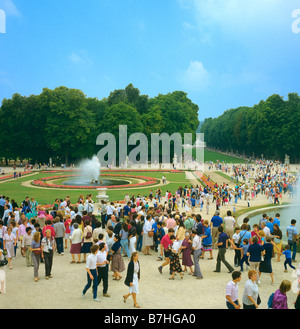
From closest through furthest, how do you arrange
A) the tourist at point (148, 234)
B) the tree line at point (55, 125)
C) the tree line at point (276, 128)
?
the tourist at point (148, 234), the tree line at point (55, 125), the tree line at point (276, 128)

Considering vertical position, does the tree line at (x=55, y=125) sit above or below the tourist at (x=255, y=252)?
above

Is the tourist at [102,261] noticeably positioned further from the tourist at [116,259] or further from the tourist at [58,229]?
the tourist at [58,229]

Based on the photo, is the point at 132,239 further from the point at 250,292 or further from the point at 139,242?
the point at 250,292

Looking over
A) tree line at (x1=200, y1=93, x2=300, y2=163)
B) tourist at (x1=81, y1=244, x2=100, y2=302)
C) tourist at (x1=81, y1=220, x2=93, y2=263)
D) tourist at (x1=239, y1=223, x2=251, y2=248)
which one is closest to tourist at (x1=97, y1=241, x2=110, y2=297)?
tourist at (x1=81, y1=244, x2=100, y2=302)

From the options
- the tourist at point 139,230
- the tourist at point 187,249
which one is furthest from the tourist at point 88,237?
the tourist at point 187,249

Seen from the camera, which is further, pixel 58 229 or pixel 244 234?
pixel 58 229

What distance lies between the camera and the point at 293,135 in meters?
77.9

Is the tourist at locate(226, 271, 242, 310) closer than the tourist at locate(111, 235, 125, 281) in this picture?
Yes

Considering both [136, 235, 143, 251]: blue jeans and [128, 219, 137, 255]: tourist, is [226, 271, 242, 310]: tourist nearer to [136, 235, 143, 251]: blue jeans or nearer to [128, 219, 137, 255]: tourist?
[128, 219, 137, 255]: tourist

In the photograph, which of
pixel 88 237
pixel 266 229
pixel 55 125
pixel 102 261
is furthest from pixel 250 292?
pixel 55 125

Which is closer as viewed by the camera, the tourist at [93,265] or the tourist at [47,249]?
the tourist at [93,265]
